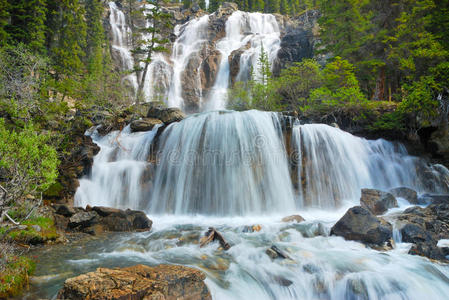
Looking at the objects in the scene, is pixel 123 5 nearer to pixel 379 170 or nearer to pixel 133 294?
pixel 379 170

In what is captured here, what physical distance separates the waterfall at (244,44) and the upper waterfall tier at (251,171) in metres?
13.6

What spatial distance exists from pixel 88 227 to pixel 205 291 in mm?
5774

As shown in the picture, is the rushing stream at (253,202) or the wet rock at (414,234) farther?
the wet rock at (414,234)

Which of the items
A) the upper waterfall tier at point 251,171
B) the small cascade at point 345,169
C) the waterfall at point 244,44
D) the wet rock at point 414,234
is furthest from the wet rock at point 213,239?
the waterfall at point 244,44

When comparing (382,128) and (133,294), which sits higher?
(382,128)

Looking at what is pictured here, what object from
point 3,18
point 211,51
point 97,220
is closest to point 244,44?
point 211,51

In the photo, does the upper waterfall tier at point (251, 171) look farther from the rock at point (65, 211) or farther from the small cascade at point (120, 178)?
the rock at point (65, 211)

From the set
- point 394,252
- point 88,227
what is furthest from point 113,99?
point 394,252

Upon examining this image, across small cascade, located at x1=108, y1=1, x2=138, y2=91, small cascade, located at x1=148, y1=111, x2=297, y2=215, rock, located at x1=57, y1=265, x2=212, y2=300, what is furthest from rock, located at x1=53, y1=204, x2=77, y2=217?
small cascade, located at x1=108, y1=1, x2=138, y2=91

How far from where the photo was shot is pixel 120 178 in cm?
1217

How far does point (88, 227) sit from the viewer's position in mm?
8180

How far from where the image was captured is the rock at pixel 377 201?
29.5 feet

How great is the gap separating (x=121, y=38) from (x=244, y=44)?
65.0 ft

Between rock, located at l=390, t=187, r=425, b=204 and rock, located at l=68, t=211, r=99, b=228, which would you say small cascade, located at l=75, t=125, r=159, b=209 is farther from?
rock, located at l=390, t=187, r=425, b=204
